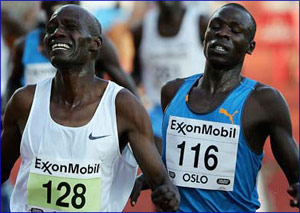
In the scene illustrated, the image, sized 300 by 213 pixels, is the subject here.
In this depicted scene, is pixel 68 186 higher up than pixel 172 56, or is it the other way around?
pixel 172 56

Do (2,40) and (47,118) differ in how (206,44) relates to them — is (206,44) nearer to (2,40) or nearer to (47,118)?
(47,118)

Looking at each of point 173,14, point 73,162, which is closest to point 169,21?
point 173,14

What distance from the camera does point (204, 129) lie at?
239 inches

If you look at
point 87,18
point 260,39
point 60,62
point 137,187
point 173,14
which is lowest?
point 137,187

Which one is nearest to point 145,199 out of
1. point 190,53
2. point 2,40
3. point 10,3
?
point 190,53

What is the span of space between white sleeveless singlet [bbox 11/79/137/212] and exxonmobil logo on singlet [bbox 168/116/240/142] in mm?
426

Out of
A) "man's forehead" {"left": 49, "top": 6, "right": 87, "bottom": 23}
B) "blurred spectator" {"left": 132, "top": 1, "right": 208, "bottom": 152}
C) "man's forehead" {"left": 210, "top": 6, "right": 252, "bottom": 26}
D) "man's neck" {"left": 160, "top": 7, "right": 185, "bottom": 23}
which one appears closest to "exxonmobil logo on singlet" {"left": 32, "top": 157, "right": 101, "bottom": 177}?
"man's forehead" {"left": 49, "top": 6, "right": 87, "bottom": 23}

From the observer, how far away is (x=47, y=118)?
228 inches

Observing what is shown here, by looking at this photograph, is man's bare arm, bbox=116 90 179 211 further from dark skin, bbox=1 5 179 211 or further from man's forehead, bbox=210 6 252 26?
man's forehead, bbox=210 6 252 26

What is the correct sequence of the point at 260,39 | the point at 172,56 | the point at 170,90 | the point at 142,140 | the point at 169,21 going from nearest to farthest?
the point at 142,140 → the point at 170,90 → the point at 172,56 → the point at 169,21 → the point at 260,39

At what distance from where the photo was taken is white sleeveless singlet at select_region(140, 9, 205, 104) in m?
9.75

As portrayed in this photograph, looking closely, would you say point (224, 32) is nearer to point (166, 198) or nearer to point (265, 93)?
point (265, 93)

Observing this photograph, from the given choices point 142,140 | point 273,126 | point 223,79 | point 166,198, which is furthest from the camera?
point 223,79

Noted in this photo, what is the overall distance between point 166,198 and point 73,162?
0.57 metres
